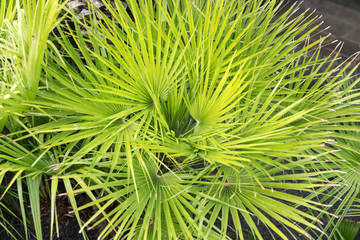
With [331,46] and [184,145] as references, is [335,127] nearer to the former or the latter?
[184,145]

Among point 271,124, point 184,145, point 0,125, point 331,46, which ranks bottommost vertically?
point 0,125

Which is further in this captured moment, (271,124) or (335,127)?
(335,127)

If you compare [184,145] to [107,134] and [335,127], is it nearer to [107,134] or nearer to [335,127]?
[107,134]

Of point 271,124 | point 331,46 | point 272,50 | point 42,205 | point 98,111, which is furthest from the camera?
point 331,46

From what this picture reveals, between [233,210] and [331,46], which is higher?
[331,46]

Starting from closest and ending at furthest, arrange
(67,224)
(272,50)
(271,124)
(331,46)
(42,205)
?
1. (271,124)
2. (272,50)
3. (42,205)
4. (67,224)
5. (331,46)

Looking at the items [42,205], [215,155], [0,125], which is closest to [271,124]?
[215,155]

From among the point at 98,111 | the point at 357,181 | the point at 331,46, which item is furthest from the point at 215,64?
the point at 331,46

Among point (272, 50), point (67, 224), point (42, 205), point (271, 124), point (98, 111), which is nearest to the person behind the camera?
point (271, 124)

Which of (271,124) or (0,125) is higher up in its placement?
(271,124)
